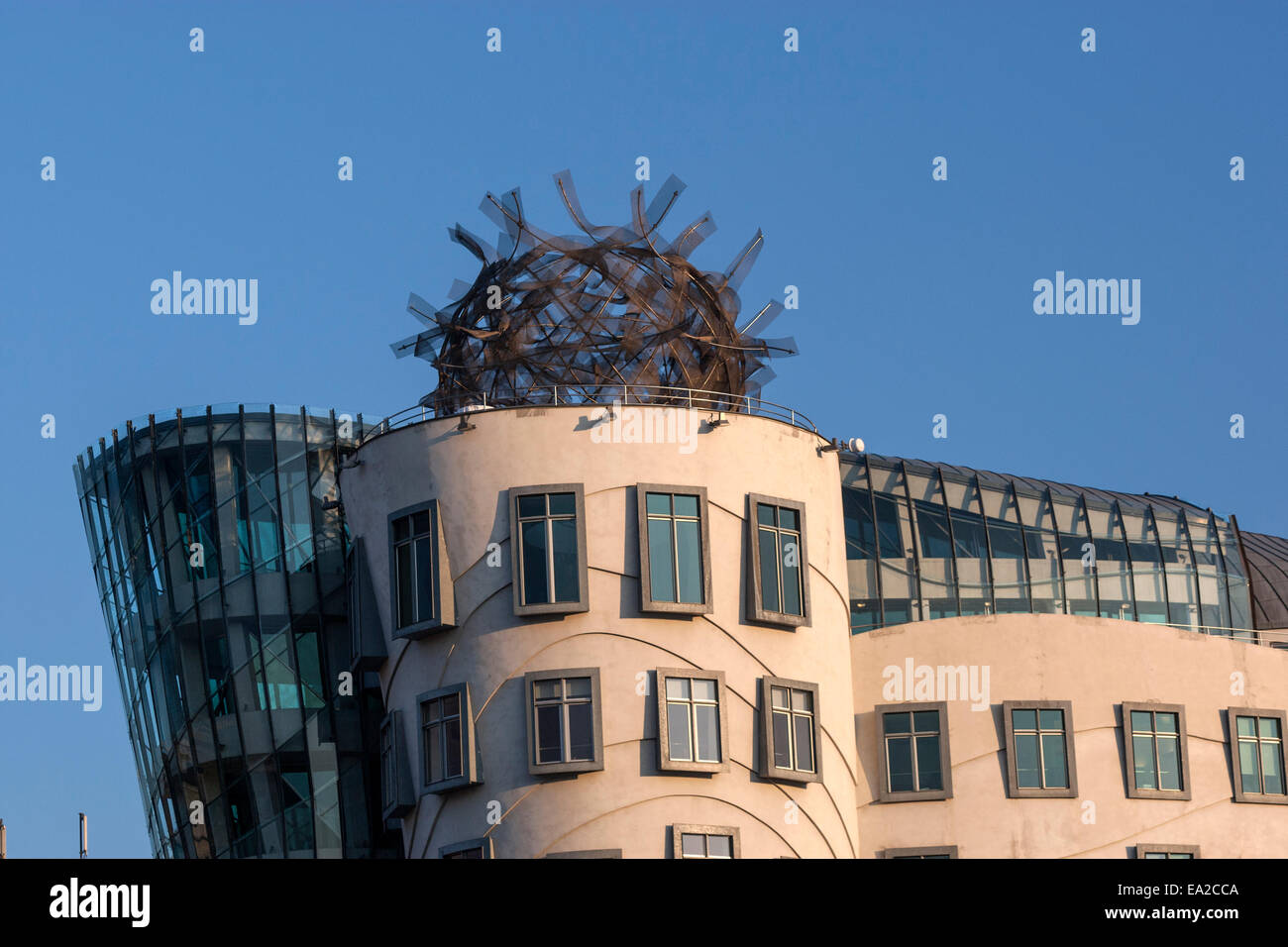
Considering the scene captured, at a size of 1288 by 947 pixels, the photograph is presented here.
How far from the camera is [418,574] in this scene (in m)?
49.7

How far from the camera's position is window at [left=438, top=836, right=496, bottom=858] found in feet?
156

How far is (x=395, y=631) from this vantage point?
164ft

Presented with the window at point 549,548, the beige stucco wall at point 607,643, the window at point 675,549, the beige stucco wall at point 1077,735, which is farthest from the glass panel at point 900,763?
the window at point 549,548

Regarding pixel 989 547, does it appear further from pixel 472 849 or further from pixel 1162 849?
pixel 472 849

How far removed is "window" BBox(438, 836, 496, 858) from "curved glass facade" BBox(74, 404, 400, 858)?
9051 millimetres

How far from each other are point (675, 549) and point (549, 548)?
2.86 meters

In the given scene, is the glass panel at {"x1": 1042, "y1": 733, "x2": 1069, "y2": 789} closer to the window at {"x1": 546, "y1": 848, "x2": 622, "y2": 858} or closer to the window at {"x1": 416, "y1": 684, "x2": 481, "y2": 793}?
the window at {"x1": 546, "y1": 848, "x2": 622, "y2": 858}

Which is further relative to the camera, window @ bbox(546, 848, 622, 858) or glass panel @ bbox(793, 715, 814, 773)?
glass panel @ bbox(793, 715, 814, 773)

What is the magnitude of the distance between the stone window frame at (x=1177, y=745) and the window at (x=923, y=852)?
16.2ft

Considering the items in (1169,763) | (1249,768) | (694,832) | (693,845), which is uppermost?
(1169,763)

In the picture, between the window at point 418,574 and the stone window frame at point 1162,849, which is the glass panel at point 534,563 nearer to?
the window at point 418,574

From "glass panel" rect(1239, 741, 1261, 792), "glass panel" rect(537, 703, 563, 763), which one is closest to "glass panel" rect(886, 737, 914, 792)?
"glass panel" rect(1239, 741, 1261, 792)

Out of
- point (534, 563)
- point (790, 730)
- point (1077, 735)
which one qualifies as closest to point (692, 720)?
point (790, 730)
